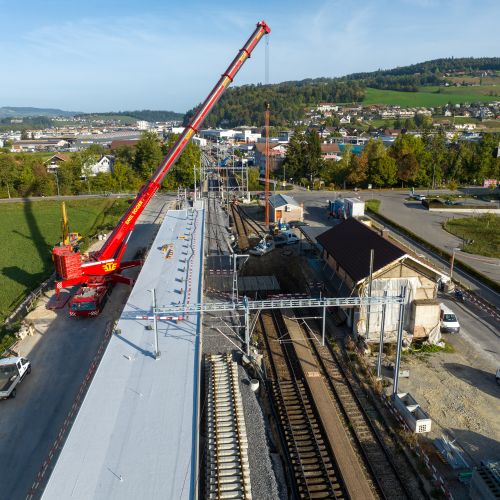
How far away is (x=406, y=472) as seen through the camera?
13000 millimetres

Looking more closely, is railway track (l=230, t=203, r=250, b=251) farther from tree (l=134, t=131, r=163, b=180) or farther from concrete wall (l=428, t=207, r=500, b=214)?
tree (l=134, t=131, r=163, b=180)

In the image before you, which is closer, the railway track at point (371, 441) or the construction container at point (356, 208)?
the railway track at point (371, 441)

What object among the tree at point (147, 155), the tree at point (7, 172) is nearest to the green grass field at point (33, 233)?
the tree at point (7, 172)

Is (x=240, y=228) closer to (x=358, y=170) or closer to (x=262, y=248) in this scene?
(x=262, y=248)

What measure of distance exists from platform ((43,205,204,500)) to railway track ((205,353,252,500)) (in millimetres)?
1438

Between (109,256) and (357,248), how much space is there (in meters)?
14.6

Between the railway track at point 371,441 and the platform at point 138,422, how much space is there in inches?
225

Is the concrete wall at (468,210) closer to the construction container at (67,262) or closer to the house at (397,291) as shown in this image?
the house at (397,291)

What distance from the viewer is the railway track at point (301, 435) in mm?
12320

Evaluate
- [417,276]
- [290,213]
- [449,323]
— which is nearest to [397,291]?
[417,276]

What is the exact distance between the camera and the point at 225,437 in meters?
13.1

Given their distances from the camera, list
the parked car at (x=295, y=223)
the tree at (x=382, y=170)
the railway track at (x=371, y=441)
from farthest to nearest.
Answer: the tree at (x=382, y=170) → the parked car at (x=295, y=223) → the railway track at (x=371, y=441)

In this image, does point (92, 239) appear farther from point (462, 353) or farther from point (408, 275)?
point (462, 353)

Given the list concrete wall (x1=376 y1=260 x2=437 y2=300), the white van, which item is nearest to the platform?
concrete wall (x1=376 y1=260 x2=437 y2=300)
